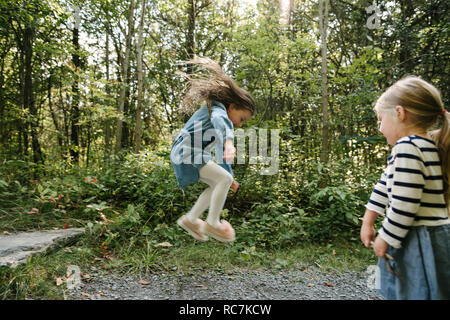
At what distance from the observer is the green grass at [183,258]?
2.57 m

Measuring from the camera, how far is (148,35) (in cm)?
898

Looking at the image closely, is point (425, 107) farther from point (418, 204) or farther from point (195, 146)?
point (195, 146)

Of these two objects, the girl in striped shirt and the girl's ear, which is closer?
the girl in striped shirt

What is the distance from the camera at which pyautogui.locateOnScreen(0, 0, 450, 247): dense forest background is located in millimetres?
3889

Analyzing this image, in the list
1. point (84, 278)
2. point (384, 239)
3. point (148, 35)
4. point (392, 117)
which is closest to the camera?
point (384, 239)

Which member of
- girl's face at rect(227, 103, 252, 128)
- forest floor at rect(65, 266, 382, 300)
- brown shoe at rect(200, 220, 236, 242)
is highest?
girl's face at rect(227, 103, 252, 128)

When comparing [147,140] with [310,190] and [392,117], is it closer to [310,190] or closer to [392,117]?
[310,190]

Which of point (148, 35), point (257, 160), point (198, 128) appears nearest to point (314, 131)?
point (257, 160)

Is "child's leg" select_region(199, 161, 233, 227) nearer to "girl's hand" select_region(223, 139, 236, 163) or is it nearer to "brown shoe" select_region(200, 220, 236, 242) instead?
"brown shoe" select_region(200, 220, 236, 242)

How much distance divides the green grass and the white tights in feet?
3.99

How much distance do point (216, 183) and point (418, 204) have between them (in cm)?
114

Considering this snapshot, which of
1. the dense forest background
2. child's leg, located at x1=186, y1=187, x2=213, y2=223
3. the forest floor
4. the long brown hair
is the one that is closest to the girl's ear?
the long brown hair

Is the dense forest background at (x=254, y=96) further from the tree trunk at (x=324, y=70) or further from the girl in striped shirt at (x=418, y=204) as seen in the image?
the girl in striped shirt at (x=418, y=204)

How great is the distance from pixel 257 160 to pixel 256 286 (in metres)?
2.51
